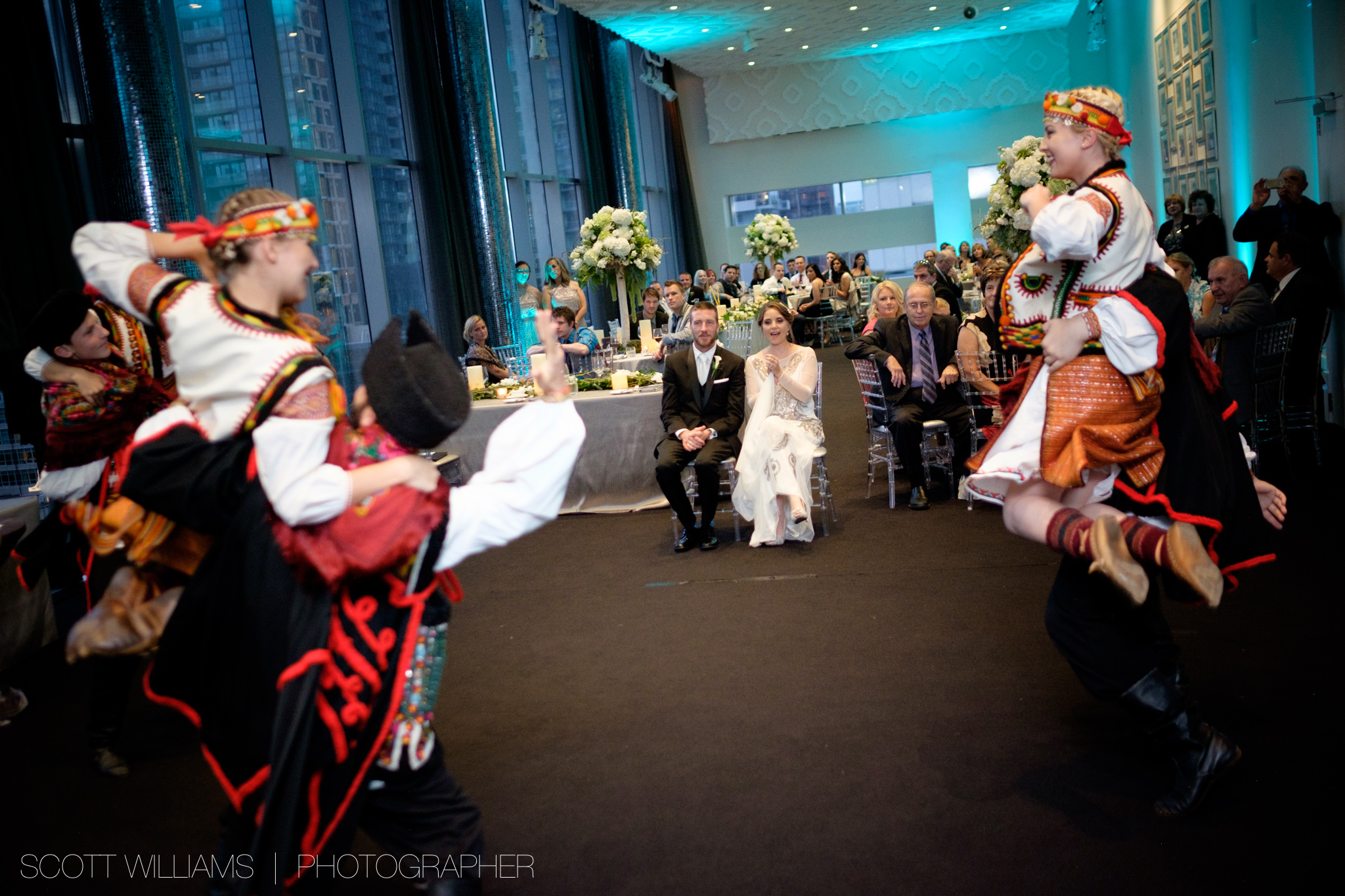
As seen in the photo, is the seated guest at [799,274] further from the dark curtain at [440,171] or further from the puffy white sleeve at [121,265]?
the puffy white sleeve at [121,265]

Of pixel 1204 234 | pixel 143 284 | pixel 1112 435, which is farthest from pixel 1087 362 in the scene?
pixel 1204 234

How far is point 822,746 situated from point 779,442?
7.98ft

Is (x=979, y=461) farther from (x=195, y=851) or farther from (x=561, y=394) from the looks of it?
(x=195, y=851)

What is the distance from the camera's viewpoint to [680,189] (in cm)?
1920

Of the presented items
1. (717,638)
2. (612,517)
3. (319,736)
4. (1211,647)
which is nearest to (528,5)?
(612,517)

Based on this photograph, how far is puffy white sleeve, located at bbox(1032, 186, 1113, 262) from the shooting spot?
217cm

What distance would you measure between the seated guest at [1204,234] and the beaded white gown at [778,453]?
4624 mm

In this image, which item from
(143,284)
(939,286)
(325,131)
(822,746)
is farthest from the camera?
(939,286)

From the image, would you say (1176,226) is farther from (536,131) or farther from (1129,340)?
(536,131)

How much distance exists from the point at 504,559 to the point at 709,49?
13.9m

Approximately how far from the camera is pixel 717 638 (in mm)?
3961

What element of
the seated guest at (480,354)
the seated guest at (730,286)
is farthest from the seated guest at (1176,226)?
the seated guest at (730,286)

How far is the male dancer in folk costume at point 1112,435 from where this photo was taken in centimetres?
224

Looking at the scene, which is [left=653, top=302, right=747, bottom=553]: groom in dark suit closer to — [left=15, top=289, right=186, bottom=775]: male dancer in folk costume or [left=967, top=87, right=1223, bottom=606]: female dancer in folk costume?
[left=15, top=289, right=186, bottom=775]: male dancer in folk costume
